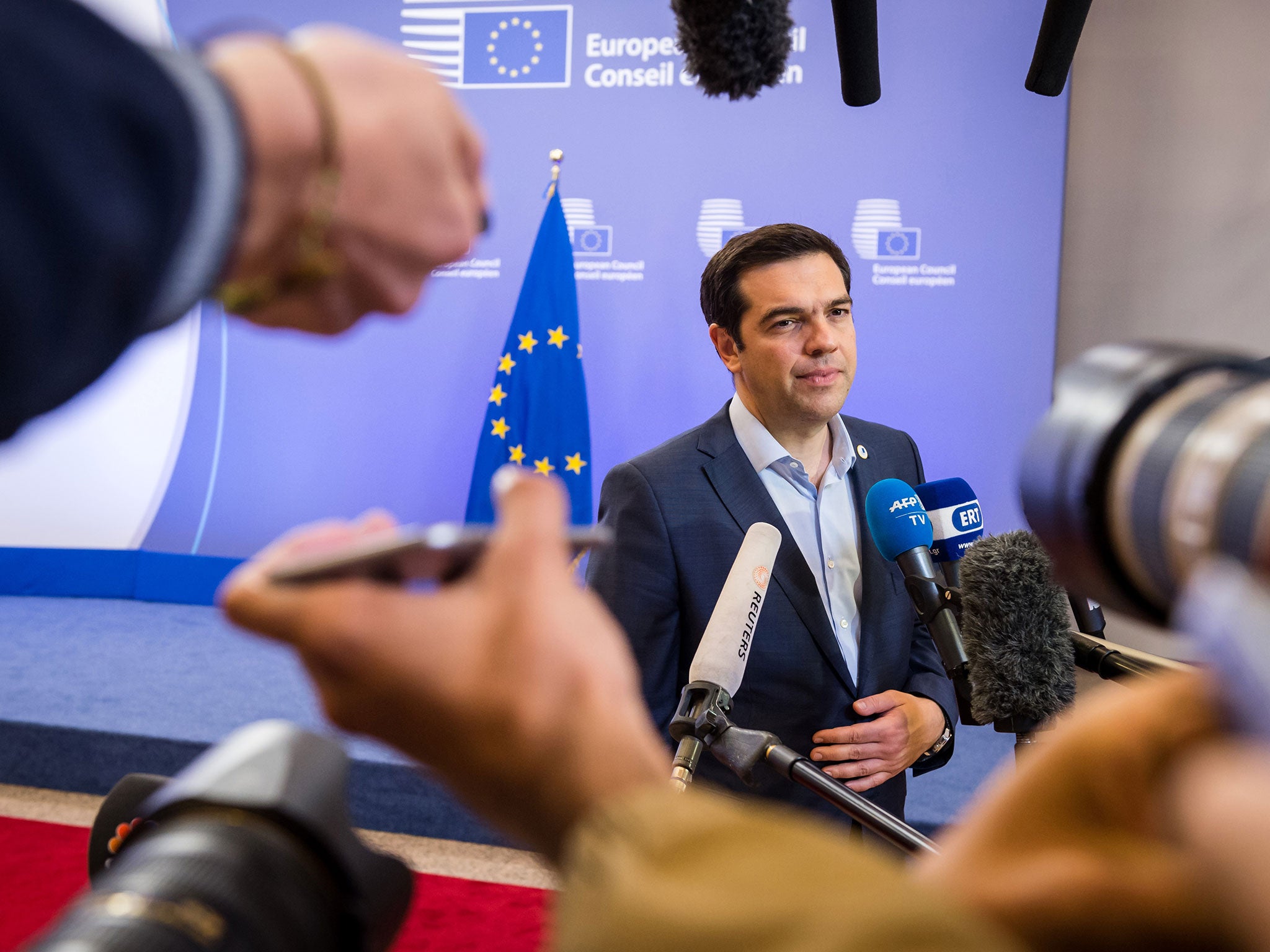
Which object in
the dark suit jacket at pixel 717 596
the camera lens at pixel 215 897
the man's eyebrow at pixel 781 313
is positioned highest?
the man's eyebrow at pixel 781 313

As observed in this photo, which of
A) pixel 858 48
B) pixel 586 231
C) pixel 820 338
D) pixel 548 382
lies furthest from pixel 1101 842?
pixel 586 231

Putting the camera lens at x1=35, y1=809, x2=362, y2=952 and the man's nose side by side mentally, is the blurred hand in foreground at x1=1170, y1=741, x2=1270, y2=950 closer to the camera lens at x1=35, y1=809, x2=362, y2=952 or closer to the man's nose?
the camera lens at x1=35, y1=809, x2=362, y2=952

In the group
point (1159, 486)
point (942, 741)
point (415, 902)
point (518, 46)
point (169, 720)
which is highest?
point (518, 46)

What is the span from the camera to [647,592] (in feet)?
5.76

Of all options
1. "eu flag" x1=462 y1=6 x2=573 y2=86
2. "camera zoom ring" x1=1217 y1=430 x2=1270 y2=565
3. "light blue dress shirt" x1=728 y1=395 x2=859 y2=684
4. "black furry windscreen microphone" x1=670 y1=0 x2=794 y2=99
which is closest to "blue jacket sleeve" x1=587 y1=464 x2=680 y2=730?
"light blue dress shirt" x1=728 y1=395 x2=859 y2=684

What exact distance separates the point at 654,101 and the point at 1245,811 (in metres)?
3.82

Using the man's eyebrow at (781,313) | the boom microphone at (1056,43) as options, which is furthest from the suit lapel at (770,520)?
the boom microphone at (1056,43)

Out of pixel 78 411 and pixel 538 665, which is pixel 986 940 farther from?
pixel 78 411

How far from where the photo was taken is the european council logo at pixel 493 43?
3854mm

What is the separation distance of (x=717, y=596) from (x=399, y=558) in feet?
4.78

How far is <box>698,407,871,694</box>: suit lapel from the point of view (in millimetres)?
1733

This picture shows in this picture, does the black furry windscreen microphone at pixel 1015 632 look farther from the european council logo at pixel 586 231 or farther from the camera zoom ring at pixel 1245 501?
the european council logo at pixel 586 231

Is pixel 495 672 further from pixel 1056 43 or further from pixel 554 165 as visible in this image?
pixel 554 165

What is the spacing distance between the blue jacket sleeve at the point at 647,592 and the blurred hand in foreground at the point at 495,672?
1.39 m
